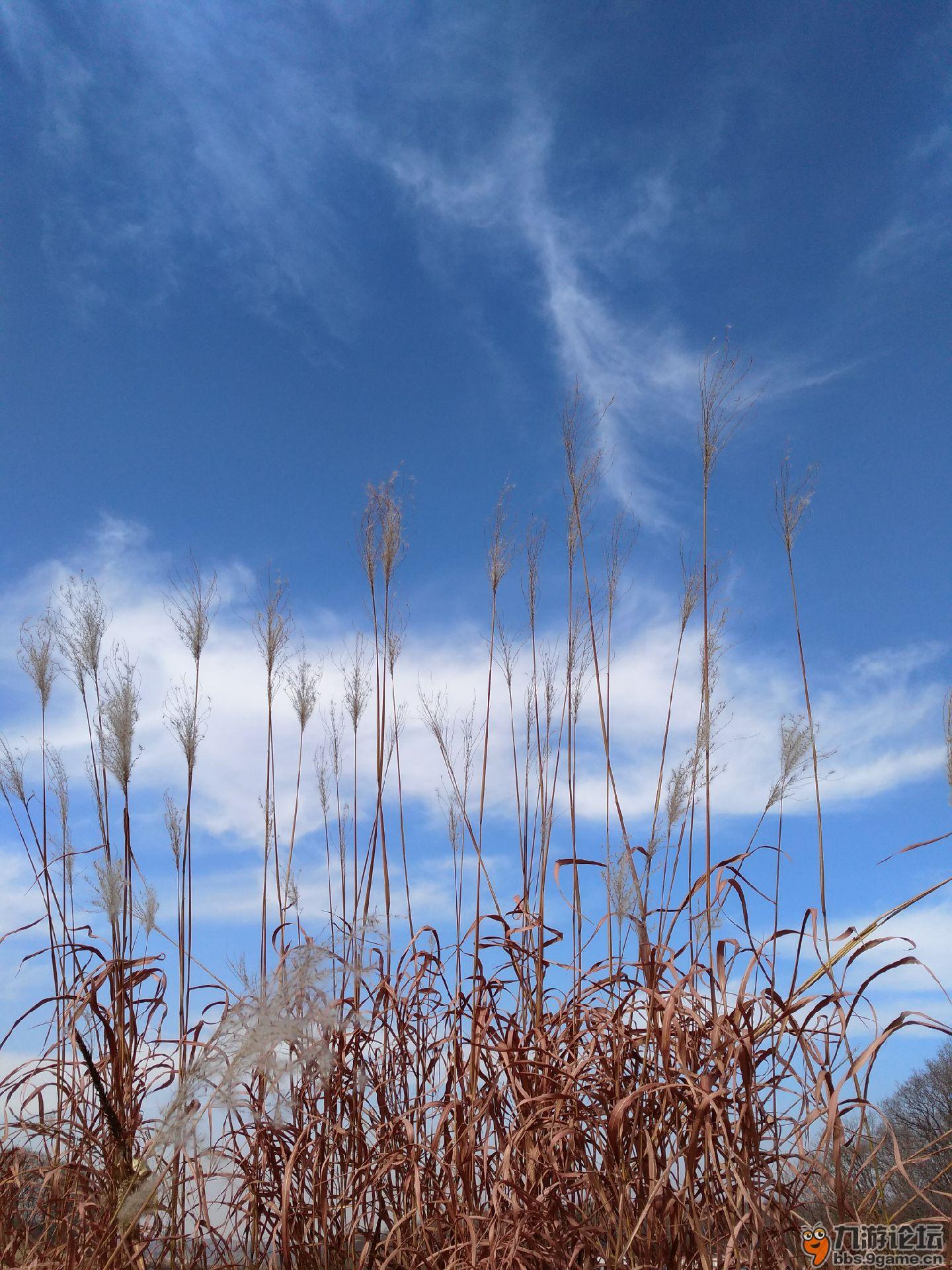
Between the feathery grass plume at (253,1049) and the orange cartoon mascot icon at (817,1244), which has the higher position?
the feathery grass plume at (253,1049)

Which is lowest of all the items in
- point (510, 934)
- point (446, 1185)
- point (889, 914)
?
point (446, 1185)

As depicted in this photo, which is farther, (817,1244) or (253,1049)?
(817,1244)

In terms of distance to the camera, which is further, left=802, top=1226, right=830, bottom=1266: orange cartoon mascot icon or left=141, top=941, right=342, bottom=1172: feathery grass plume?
left=802, top=1226, right=830, bottom=1266: orange cartoon mascot icon

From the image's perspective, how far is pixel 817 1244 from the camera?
5.97 ft

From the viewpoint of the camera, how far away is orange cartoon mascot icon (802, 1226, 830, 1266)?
70.7 inches

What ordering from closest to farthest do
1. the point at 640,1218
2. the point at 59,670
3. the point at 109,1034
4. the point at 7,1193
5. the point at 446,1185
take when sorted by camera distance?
the point at 640,1218 → the point at 446,1185 → the point at 109,1034 → the point at 7,1193 → the point at 59,670

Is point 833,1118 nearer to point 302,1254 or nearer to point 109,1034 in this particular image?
point 302,1254

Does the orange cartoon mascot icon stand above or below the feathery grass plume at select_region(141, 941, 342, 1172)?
below

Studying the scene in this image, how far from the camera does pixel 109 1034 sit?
2.30 meters

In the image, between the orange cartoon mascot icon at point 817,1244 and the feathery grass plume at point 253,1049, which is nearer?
the feathery grass plume at point 253,1049

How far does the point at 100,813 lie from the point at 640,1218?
199cm

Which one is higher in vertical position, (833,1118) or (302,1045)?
(302,1045)

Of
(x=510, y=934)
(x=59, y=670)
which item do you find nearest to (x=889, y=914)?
(x=510, y=934)

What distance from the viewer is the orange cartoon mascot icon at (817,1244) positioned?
1.79 meters
